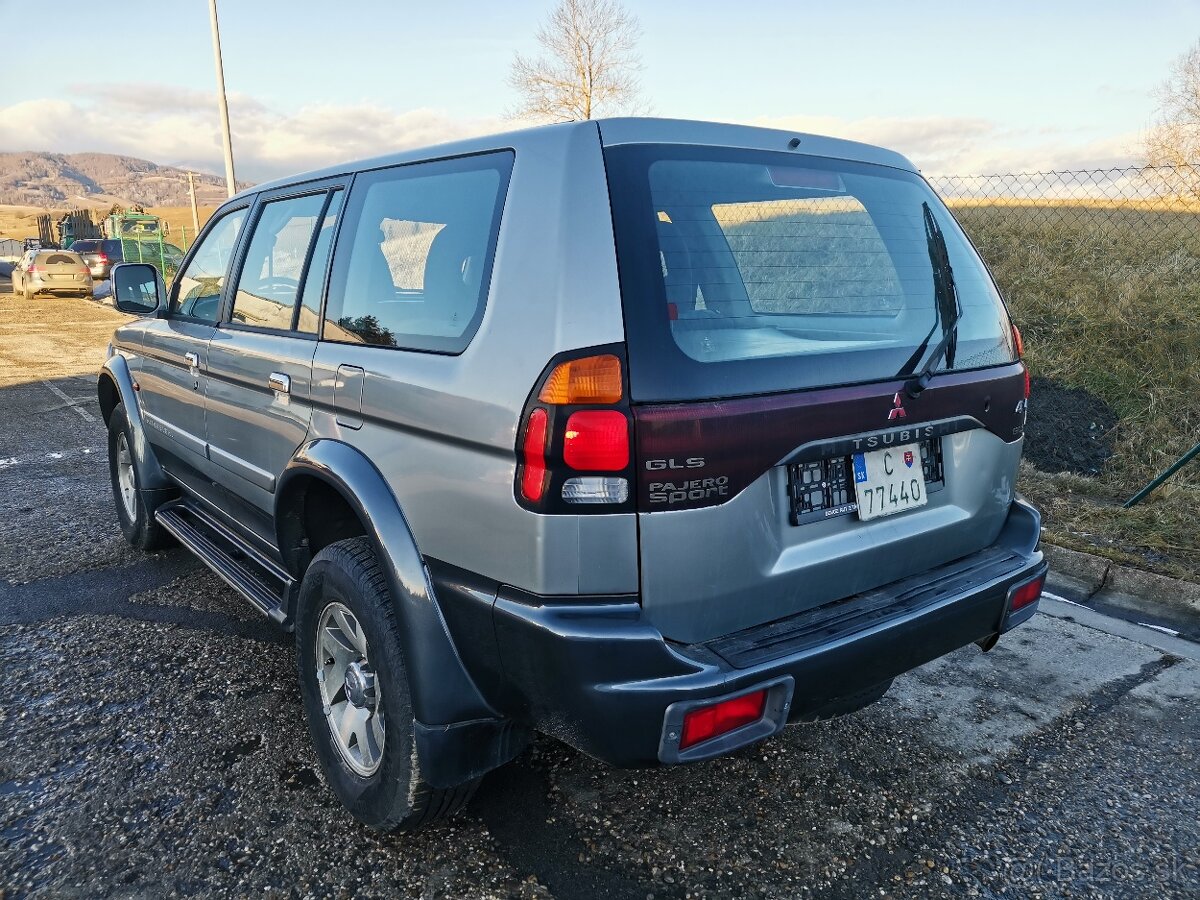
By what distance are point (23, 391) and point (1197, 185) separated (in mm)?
13639

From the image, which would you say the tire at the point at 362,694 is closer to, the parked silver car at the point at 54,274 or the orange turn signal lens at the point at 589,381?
the orange turn signal lens at the point at 589,381

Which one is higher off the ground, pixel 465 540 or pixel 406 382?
pixel 406 382

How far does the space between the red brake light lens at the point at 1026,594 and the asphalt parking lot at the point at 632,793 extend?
62 centimetres

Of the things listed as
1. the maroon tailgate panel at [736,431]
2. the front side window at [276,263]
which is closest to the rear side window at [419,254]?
the front side window at [276,263]

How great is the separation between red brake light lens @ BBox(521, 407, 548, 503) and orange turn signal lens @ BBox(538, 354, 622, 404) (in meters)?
0.05

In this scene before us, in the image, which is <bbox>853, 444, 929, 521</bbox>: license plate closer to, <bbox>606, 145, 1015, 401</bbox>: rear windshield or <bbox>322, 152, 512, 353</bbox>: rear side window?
<bbox>606, 145, 1015, 401</bbox>: rear windshield

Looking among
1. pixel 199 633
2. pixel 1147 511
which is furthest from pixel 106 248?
pixel 1147 511

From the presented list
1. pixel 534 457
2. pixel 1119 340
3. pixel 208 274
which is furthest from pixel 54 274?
pixel 534 457

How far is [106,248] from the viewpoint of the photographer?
2750cm

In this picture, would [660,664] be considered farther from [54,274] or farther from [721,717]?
[54,274]

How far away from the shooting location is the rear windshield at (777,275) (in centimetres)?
186

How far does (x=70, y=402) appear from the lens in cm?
930

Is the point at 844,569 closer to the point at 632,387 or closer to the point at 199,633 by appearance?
the point at 632,387

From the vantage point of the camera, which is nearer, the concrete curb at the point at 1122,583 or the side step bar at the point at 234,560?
the side step bar at the point at 234,560
